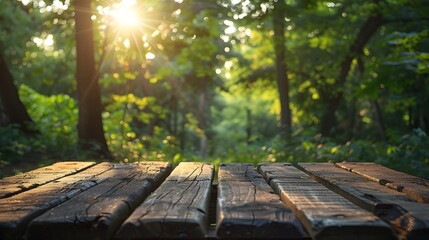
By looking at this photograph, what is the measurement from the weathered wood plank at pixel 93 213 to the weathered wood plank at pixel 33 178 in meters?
0.43

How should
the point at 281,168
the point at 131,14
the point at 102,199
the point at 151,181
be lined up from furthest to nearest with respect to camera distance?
the point at 131,14 < the point at 281,168 < the point at 151,181 < the point at 102,199

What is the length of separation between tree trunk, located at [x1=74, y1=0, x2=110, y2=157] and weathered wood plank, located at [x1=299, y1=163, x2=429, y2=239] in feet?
22.7

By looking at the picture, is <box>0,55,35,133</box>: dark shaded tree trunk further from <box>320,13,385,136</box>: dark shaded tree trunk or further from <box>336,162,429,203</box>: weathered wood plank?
<box>320,13,385,136</box>: dark shaded tree trunk

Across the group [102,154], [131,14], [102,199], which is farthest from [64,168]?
[131,14]

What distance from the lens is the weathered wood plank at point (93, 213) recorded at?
177 centimetres

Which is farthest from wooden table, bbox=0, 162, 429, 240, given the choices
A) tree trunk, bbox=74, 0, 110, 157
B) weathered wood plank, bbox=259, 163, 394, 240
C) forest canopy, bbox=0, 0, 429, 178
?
tree trunk, bbox=74, 0, 110, 157

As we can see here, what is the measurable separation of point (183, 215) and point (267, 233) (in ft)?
1.18

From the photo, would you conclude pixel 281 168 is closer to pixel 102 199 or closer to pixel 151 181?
pixel 151 181

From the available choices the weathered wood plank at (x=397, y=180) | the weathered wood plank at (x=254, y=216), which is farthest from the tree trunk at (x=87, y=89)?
the weathered wood plank at (x=254, y=216)

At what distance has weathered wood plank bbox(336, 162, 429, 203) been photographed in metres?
2.39

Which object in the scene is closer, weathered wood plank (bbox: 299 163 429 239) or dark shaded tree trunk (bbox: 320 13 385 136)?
weathered wood plank (bbox: 299 163 429 239)

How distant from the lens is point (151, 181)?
295cm

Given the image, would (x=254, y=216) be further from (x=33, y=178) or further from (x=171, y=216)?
(x=33, y=178)

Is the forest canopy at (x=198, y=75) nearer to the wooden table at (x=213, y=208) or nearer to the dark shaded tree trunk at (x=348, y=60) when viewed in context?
the dark shaded tree trunk at (x=348, y=60)
